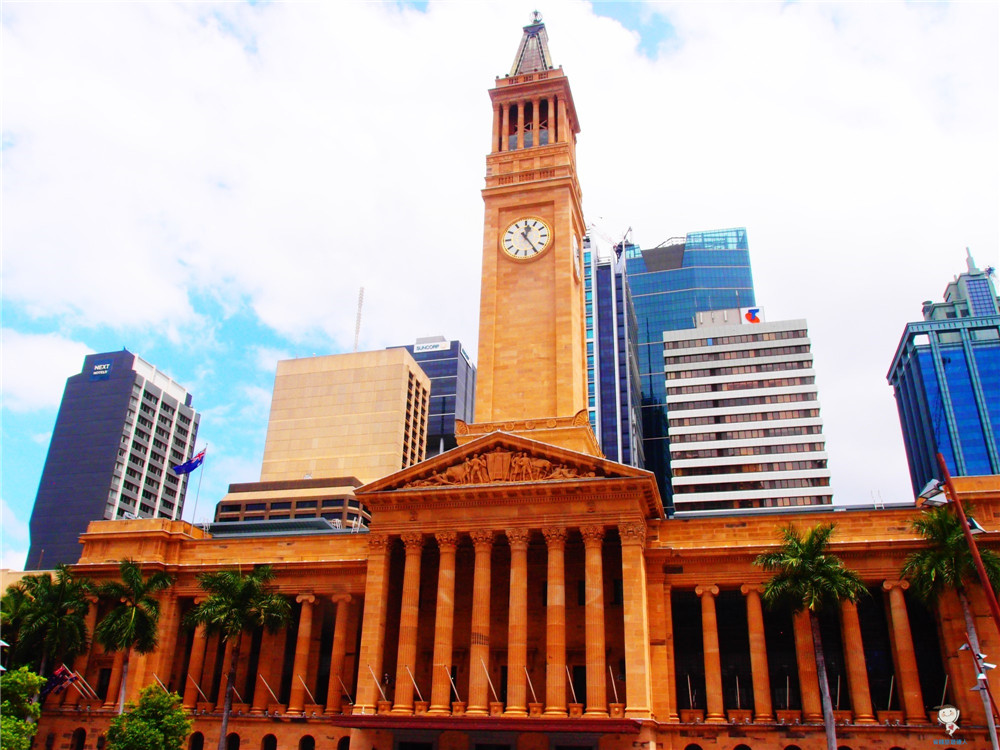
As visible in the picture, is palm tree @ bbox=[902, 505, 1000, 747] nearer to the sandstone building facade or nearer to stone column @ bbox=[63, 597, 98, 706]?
the sandstone building facade

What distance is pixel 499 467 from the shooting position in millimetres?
51469

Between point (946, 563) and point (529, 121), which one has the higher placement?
point (529, 121)

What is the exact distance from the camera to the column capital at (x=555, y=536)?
4912 cm

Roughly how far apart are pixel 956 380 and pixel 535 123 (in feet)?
412

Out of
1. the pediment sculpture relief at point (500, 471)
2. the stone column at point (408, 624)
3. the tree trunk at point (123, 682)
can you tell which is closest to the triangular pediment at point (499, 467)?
the pediment sculpture relief at point (500, 471)

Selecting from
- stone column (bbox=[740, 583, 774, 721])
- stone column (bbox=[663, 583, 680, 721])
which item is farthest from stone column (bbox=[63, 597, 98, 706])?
stone column (bbox=[740, 583, 774, 721])

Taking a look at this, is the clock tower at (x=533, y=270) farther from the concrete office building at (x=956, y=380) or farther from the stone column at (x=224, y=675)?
the concrete office building at (x=956, y=380)

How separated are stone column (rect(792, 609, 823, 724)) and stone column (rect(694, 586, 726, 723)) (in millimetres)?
4416

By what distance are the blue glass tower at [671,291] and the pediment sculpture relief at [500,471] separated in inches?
4758

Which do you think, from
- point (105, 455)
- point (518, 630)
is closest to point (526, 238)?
point (518, 630)

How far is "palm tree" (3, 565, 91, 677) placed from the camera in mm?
53875

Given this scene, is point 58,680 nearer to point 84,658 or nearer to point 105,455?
point 84,658

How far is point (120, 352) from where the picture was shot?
167375mm

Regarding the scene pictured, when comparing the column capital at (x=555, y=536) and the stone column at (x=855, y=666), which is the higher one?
the column capital at (x=555, y=536)
